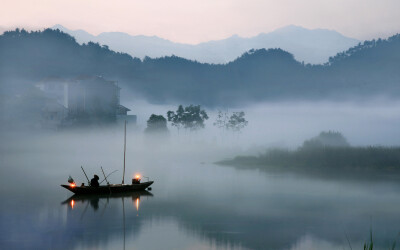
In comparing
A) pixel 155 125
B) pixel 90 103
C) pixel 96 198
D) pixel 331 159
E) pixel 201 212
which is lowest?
pixel 201 212

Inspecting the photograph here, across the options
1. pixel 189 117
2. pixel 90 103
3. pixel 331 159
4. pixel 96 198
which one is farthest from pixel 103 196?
pixel 189 117

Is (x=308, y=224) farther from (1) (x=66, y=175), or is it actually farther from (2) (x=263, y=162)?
(2) (x=263, y=162)

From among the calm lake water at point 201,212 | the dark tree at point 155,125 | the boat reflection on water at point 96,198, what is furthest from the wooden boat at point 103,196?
the dark tree at point 155,125

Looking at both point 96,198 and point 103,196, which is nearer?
point 96,198

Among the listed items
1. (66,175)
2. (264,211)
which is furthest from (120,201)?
(66,175)

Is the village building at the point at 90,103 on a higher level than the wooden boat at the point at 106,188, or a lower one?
higher

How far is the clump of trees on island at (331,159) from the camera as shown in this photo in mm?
67188

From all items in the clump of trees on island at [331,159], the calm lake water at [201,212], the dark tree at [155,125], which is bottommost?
the calm lake water at [201,212]

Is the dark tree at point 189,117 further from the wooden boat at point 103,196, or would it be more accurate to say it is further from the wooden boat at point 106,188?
the wooden boat at point 103,196

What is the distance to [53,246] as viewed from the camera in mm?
26672

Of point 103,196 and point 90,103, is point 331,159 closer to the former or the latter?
point 103,196

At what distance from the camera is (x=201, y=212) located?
38.6 metres

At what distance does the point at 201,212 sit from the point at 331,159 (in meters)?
35.6

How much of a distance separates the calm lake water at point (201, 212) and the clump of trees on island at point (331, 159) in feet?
19.4
